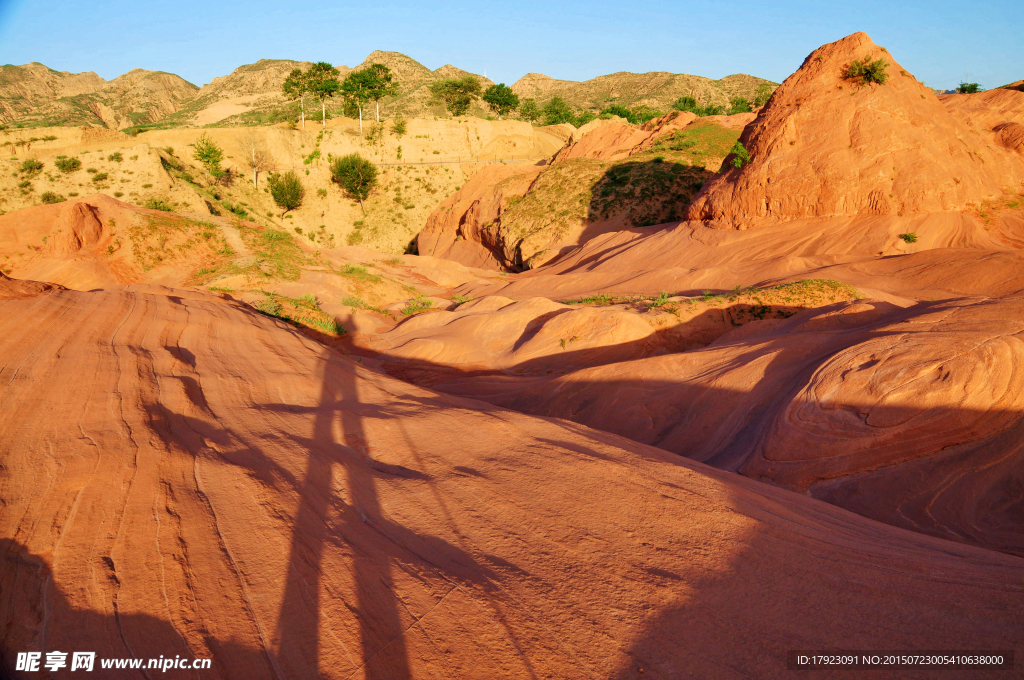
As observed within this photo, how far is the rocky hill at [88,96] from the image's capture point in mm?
69062

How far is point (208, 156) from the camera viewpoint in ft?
124

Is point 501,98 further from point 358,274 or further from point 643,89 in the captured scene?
point 643,89

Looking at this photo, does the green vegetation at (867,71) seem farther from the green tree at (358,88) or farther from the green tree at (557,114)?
the green tree at (557,114)

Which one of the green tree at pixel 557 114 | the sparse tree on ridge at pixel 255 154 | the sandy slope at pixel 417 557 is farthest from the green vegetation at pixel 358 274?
the green tree at pixel 557 114

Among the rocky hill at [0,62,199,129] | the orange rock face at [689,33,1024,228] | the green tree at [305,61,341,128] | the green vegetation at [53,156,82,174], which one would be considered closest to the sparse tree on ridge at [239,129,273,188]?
the green tree at [305,61,341,128]

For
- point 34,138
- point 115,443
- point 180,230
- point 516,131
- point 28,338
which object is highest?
point 516,131

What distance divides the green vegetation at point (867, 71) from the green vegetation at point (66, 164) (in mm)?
39282

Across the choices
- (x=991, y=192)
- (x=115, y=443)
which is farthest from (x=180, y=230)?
(x=991, y=192)

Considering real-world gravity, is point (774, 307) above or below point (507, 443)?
above

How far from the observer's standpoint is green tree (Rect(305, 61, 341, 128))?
5072 centimetres

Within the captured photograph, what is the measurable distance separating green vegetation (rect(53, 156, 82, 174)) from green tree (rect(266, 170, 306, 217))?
12.6m

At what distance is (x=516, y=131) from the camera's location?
48.7 meters

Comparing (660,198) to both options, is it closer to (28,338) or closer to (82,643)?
(28,338)

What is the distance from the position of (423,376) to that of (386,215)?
116 feet
